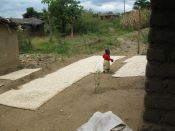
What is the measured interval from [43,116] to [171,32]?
366 cm

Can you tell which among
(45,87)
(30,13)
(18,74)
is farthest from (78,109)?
(30,13)

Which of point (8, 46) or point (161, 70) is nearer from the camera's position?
point (161, 70)

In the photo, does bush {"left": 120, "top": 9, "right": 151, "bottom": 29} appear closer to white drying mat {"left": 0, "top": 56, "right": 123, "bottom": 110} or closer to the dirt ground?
white drying mat {"left": 0, "top": 56, "right": 123, "bottom": 110}

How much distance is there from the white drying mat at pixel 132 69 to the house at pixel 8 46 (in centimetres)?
398

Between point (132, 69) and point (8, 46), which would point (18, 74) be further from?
point (132, 69)

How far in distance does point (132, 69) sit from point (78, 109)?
4.16 m

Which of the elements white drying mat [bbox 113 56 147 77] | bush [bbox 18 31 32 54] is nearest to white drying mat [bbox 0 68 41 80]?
white drying mat [bbox 113 56 147 77]

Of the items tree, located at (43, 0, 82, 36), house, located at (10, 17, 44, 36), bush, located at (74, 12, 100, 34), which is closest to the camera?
tree, located at (43, 0, 82, 36)

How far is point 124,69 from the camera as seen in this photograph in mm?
11148

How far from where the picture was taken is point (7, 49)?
1220 cm

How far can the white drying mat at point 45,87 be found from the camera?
7.91m

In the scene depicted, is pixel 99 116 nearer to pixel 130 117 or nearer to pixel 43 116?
pixel 130 117

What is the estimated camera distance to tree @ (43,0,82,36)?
2800 centimetres

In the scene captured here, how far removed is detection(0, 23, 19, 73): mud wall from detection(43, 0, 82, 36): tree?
1529cm
